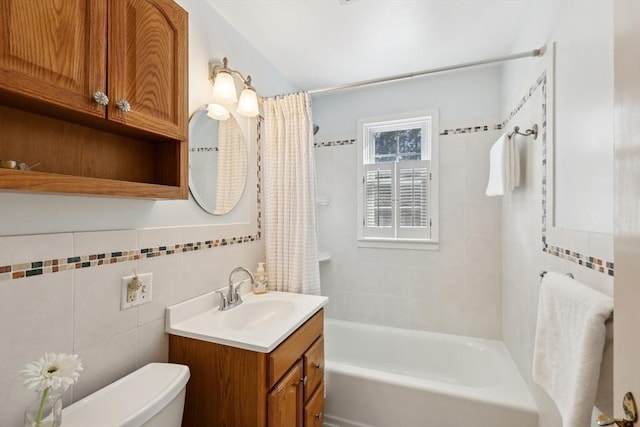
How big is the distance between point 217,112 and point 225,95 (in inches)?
4.4

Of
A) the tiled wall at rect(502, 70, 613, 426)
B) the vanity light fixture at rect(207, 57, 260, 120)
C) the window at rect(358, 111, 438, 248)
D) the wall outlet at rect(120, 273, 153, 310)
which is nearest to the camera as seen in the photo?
the tiled wall at rect(502, 70, 613, 426)

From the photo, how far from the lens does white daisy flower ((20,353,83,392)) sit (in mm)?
679

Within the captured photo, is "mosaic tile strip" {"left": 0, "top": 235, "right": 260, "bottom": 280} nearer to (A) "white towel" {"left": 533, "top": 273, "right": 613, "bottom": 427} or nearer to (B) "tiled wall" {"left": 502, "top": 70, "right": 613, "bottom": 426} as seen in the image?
(A) "white towel" {"left": 533, "top": 273, "right": 613, "bottom": 427}

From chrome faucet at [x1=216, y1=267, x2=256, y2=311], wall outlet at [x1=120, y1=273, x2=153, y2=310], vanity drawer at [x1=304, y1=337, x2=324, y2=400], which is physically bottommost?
vanity drawer at [x1=304, y1=337, x2=324, y2=400]

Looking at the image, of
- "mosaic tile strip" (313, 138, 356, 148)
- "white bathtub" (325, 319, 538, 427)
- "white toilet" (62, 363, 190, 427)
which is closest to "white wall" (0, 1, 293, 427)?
"white toilet" (62, 363, 190, 427)

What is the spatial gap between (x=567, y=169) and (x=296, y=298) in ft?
4.81

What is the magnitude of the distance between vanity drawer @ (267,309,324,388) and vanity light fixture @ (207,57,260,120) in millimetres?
1258

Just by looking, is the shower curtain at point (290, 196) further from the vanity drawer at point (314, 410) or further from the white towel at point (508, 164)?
the white towel at point (508, 164)

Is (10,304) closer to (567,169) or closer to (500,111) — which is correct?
(567,169)

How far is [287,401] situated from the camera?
1.21 meters

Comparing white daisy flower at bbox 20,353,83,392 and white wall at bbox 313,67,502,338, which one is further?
white wall at bbox 313,67,502,338

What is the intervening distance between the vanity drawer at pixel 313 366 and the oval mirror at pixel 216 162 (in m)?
0.92

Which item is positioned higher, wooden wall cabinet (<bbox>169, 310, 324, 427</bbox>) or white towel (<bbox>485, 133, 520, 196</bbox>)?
white towel (<bbox>485, 133, 520, 196</bbox>)

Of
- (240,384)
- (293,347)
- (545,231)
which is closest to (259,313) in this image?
(293,347)
